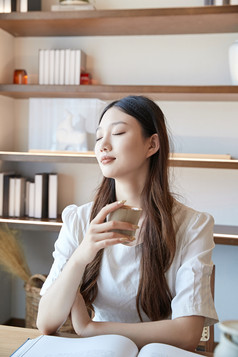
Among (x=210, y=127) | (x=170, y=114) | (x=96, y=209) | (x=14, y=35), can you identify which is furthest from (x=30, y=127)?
(x=96, y=209)

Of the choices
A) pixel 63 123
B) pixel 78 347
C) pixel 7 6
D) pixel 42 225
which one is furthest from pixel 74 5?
pixel 78 347

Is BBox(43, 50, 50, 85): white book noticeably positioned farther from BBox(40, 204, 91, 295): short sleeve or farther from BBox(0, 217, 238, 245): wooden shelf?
BBox(40, 204, 91, 295): short sleeve

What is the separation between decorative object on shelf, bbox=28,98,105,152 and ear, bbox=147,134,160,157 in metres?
1.30

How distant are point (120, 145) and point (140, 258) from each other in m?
0.36

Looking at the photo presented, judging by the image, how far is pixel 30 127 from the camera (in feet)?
8.97

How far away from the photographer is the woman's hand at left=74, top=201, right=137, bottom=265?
1.06m

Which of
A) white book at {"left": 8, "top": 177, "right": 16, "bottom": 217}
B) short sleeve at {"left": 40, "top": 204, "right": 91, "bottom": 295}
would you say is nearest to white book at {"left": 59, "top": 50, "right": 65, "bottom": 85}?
white book at {"left": 8, "top": 177, "right": 16, "bottom": 217}

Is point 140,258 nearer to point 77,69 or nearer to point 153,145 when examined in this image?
point 153,145

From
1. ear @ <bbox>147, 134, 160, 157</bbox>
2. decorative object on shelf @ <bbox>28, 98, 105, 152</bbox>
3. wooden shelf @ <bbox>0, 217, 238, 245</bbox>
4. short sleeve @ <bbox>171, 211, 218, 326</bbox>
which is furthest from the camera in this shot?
decorative object on shelf @ <bbox>28, 98, 105, 152</bbox>

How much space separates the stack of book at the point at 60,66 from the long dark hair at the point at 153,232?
4.70 feet

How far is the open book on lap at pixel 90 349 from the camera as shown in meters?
0.92

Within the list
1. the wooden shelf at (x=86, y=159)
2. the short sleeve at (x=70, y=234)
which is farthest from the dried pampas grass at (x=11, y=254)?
the short sleeve at (x=70, y=234)

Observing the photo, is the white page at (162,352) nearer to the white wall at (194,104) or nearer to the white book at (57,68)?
the white wall at (194,104)

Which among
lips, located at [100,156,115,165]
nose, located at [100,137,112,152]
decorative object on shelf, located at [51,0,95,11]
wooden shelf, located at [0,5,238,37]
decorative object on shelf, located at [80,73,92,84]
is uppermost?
decorative object on shelf, located at [51,0,95,11]
